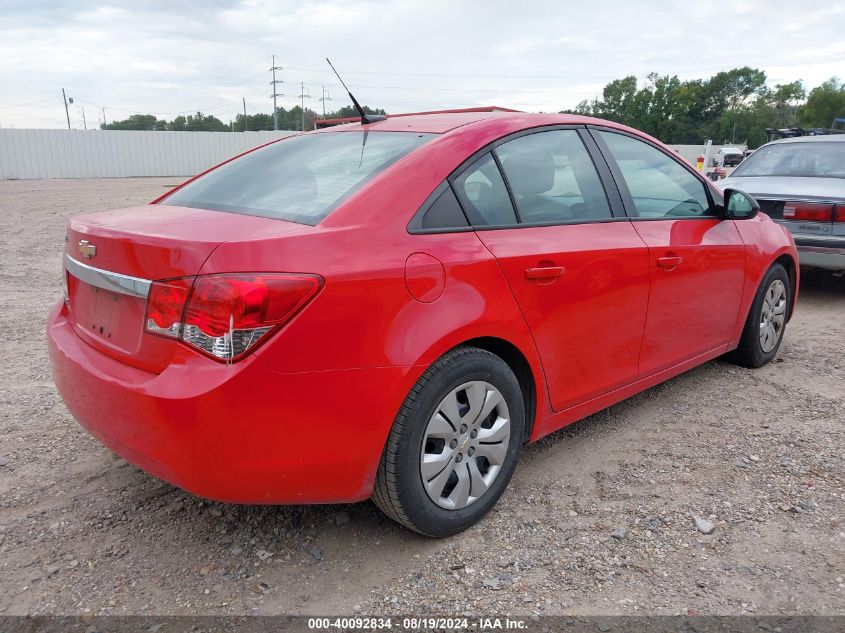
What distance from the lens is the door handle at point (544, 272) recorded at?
277 cm

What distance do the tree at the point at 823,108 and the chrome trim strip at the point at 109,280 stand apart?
94.5 metres

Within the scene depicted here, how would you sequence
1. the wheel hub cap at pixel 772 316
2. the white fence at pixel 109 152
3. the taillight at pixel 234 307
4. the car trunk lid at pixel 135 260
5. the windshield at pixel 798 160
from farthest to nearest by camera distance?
the white fence at pixel 109 152 < the windshield at pixel 798 160 < the wheel hub cap at pixel 772 316 < the car trunk lid at pixel 135 260 < the taillight at pixel 234 307

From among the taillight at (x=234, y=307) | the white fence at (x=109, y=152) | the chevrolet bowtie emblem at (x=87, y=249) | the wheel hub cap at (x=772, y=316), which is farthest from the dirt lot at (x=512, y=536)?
the white fence at (x=109, y=152)

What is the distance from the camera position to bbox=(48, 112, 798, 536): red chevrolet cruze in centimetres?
213

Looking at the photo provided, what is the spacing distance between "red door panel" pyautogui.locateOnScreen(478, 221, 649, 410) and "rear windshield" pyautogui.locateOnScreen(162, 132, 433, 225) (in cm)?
55

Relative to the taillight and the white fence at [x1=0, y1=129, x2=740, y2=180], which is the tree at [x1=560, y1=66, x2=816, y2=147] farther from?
the taillight

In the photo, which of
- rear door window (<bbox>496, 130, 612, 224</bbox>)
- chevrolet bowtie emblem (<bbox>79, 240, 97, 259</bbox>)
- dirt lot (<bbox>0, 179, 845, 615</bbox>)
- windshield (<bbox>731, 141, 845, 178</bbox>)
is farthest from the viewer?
windshield (<bbox>731, 141, 845, 178</bbox>)

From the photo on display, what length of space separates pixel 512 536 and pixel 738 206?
2437 mm

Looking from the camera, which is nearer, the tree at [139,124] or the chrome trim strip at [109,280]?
the chrome trim strip at [109,280]

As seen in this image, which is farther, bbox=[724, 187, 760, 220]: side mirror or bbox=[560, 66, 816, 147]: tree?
bbox=[560, 66, 816, 147]: tree

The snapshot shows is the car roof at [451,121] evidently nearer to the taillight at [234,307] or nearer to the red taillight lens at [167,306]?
the taillight at [234,307]

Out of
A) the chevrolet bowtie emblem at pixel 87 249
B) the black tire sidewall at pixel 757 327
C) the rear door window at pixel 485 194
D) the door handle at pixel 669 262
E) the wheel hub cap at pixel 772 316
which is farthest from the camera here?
the wheel hub cap at pixel 772 316

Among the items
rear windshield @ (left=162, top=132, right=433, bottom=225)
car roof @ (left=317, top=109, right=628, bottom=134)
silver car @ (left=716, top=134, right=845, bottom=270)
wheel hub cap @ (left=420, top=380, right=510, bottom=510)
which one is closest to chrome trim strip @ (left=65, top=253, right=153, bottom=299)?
rear windshield @ (left=162, top=132, right=433, bottom=225)

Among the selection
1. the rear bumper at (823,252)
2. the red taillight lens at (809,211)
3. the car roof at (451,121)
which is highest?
the car roof at (451,121)
